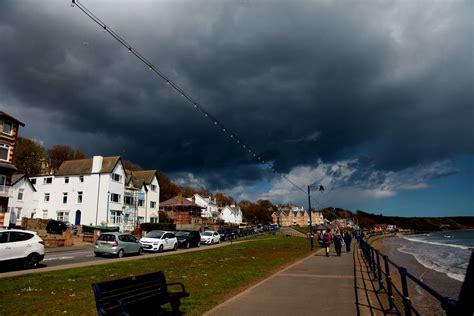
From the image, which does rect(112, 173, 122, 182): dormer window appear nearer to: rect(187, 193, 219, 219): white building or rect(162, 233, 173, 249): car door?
rect(162, 233, 173, 249): car door

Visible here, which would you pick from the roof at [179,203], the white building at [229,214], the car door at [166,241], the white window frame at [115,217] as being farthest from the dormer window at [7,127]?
the white building at [229,214]

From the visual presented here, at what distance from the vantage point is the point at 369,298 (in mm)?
9523

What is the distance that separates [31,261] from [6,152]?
31665mm

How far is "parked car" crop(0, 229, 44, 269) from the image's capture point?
1469 centimetres

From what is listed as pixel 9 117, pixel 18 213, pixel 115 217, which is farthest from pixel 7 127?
pixel 115 217

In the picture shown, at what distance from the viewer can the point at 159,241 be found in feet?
90.5

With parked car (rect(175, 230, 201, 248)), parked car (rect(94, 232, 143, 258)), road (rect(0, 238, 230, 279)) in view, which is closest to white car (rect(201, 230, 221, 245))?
parked car (rect(175, 230, 201, 248))

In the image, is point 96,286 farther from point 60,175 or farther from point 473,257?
point 60,175

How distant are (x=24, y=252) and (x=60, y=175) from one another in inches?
1643

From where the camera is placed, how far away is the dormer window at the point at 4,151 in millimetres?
41125

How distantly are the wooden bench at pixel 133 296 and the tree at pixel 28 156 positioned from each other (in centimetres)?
7619

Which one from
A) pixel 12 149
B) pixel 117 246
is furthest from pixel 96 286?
pixel 12 149

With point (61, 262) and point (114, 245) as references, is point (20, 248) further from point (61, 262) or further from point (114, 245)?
point (114, 245)

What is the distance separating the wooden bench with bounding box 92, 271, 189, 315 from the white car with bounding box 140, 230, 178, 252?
21.2 metres
